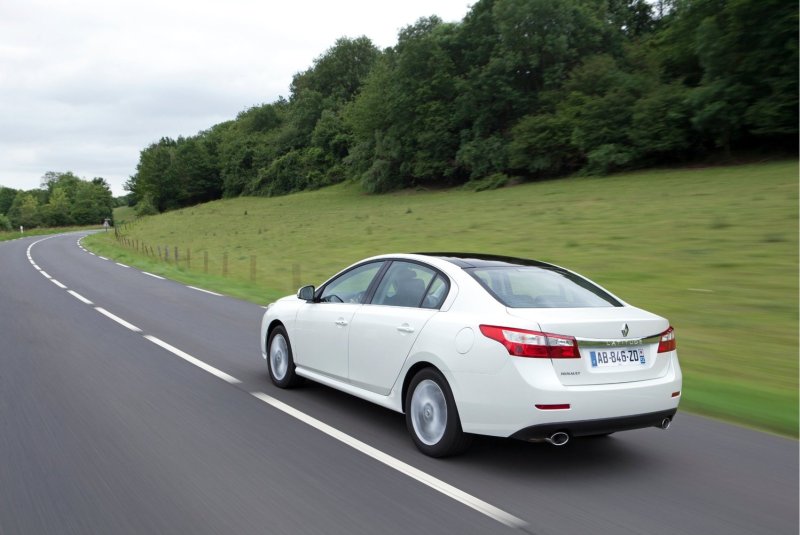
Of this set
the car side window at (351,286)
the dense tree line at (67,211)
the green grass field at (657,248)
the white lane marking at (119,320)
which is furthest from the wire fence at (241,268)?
the dense tree line at (67,211)

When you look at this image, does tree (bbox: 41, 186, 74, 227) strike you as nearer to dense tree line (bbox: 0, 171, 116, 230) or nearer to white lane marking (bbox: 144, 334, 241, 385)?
dense tree line (bbox: 0, 171, 116, 230)

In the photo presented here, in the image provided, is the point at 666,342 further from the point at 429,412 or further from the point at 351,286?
the point at 351,286

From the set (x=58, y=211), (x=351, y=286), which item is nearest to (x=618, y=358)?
(x=351, y=286)

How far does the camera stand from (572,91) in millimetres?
52781

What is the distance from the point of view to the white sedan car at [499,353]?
444cm

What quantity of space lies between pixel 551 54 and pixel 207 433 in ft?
180

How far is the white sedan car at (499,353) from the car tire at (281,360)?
1019 millimetres

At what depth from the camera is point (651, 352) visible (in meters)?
4.82

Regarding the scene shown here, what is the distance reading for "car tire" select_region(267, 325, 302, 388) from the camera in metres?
7.05

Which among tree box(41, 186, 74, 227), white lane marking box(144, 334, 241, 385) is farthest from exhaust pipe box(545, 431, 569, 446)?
tree box(41, 186, 74, 227)

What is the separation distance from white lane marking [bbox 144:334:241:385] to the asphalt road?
76 mm

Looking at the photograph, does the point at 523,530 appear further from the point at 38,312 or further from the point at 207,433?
the point at 38,312

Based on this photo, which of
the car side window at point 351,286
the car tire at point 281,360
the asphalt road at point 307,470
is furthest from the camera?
the car tire at point 281,360

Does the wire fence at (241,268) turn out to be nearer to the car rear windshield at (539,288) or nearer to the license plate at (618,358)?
the car rear windshield at (539,288)
